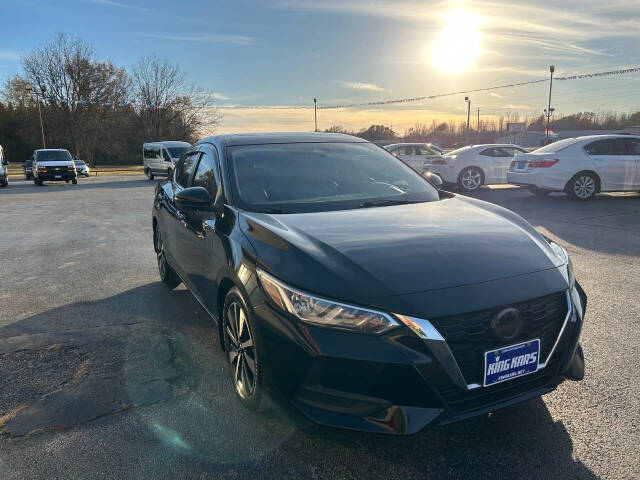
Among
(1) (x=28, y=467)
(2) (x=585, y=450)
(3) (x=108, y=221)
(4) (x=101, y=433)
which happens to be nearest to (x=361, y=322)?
(2) (x=585, y=450)

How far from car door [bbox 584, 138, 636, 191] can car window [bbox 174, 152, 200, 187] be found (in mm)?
10203

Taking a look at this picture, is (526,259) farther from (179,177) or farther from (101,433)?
(179,177)

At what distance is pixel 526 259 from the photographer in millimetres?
2475

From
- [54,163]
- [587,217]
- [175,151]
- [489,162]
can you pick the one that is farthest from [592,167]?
[54,163]

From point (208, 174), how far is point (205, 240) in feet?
2.19

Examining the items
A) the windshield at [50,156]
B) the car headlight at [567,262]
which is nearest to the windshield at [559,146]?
the car headlight at [567,262]

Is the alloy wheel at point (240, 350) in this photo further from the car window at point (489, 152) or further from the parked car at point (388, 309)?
the car window at point (489, 152)

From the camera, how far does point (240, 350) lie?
9.16 feet

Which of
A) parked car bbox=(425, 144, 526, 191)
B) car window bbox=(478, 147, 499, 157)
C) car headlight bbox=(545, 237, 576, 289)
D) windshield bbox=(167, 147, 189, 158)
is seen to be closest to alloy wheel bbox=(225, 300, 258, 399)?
car headlight bbox=(545, 237, 576, 289)

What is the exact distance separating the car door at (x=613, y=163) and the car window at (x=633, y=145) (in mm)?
67

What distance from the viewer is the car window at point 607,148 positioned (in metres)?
11.5

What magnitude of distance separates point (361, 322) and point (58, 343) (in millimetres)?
2924

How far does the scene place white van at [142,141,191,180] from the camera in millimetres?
27891

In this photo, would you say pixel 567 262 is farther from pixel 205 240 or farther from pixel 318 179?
pixel 205 240
